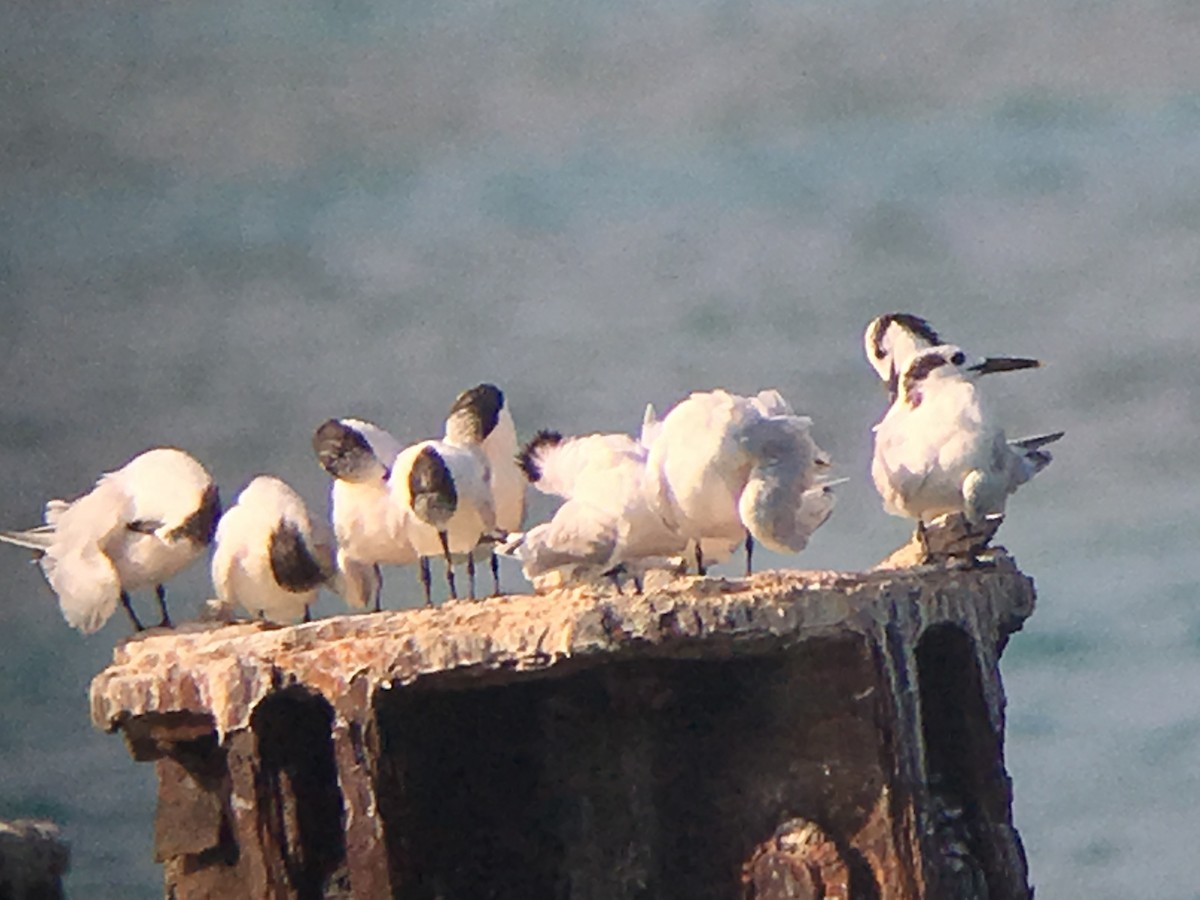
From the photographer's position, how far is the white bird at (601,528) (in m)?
7.79

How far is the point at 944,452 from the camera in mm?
7969

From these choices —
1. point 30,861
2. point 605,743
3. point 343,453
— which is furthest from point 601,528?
point 30,861

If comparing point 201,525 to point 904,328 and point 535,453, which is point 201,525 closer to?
point 535,453

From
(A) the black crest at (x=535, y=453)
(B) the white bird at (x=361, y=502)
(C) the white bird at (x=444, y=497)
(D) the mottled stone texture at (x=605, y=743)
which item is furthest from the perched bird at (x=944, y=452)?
(B) the white bird at (x=361, y=502)

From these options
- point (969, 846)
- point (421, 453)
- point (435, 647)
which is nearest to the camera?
point (435, 647)

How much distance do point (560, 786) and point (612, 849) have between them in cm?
28

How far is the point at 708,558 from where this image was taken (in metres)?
8.60

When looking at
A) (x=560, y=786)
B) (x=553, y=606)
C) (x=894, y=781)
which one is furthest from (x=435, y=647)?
(x=894, y=781)

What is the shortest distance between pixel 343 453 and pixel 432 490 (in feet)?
2.03

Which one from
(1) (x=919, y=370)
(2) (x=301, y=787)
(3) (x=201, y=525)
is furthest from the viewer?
(3) (x=201, y=525)

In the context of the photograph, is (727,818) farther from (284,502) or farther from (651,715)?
(284,502)

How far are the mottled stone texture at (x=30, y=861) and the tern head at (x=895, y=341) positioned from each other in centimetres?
402

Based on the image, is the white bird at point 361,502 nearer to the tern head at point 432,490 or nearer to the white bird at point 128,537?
the tern head at point 432,490

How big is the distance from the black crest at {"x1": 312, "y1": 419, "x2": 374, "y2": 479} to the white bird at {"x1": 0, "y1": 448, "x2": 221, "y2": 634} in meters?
0.63
